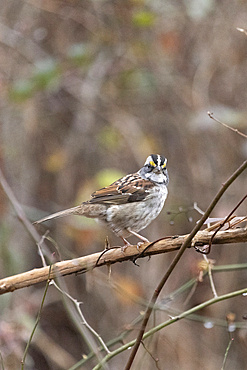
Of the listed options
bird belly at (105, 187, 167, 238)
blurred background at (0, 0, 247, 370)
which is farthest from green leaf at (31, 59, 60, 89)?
bird belly at (105, 187, 167, 238)

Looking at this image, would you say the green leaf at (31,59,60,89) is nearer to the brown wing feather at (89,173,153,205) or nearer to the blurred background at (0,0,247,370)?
the blurred background at (0,0,247,370)

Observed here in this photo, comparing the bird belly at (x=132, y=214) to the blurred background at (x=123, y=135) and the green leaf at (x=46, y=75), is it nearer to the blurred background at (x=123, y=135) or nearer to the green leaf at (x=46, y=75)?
the green leaf at (x=46, y=75)

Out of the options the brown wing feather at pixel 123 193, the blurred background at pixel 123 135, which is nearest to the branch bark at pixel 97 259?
the brown wing feather at pixel 123 193

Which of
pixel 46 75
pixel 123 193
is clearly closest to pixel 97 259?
pixel 123 193

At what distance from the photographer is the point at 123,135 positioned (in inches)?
266

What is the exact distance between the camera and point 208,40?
22.0ft

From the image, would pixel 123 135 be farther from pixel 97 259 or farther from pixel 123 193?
pixel 97 259

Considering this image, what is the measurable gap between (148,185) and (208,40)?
321cm

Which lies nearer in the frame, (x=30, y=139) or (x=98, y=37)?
(x=98, y=37)

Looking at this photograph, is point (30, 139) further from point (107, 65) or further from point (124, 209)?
point (124, 209)

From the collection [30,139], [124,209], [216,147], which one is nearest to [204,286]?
[216,147]

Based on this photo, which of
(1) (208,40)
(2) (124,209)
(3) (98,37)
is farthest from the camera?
(1) (208,40)

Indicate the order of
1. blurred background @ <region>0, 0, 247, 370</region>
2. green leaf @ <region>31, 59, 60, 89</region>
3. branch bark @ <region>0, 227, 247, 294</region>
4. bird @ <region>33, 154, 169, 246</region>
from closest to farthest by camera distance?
branch bark @ <region>0, 227, 247, 294</region>
bird @ <region>33, 154, 169, 246</region>
green leaf @ <region>31, 59, 60, 89</region>
blurred background @ <region>0, 0, 247, 370</region>

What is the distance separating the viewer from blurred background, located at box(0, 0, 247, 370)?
21.1 ft
